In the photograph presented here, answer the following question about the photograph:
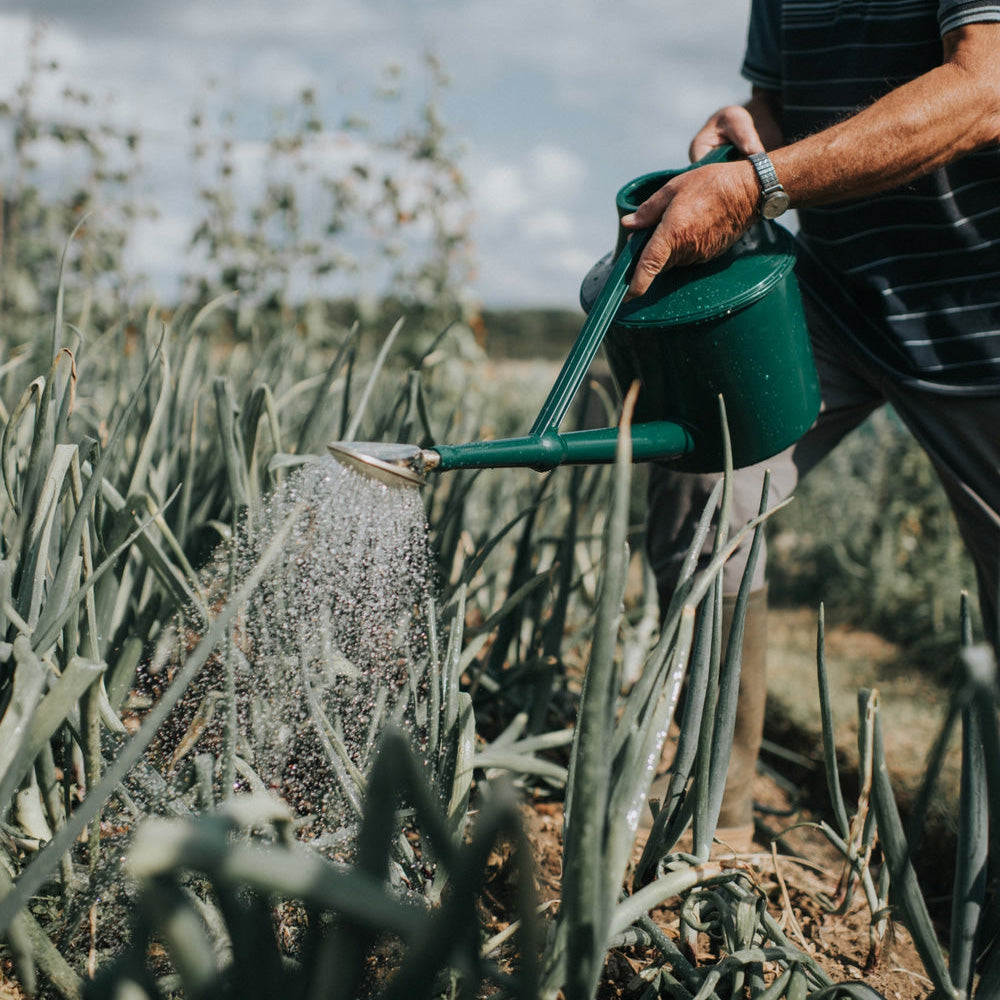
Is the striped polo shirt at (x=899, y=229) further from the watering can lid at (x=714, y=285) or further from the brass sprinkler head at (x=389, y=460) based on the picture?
the brass sprinkler head at (x=389, y=460)

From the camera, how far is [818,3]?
4.37 ft

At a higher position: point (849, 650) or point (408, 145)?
point (408, 145)

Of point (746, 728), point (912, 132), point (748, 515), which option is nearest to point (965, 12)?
point (912, 132)

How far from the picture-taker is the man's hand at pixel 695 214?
1023 millimetres

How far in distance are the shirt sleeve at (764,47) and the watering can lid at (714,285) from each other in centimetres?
48

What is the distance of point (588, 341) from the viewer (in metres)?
0.99

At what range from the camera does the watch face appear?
1057 millimetres

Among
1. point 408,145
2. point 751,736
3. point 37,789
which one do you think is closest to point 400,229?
point 408,145

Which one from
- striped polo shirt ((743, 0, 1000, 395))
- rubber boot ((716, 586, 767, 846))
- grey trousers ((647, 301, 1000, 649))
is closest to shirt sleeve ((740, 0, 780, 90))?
striped polo shirt ((743, 0, 1000, 395))

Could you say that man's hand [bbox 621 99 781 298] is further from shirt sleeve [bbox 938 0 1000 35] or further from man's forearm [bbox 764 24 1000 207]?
shirt sleeve [bbox 938 0 1000 35]

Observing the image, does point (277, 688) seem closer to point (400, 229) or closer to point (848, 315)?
point (848, 315)

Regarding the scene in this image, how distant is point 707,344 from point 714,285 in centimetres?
8

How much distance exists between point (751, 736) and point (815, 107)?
982mm

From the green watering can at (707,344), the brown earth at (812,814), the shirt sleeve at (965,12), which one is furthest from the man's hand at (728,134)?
the brown earth at (812,814)
